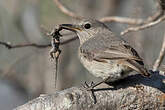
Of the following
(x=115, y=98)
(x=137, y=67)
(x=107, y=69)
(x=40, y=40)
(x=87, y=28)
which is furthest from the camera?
(x=40, y=40)

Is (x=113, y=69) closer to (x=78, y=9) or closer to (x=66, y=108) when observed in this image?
(x=66, y=108)

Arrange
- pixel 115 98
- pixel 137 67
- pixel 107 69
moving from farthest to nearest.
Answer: pixel 107 69
pixel 137 67
pixel 115 98

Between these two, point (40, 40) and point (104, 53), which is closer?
point (104, 53)

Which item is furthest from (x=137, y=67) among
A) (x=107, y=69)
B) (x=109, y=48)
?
(x=109, y=48)

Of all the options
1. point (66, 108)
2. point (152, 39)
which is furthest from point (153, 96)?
point (152, 39)

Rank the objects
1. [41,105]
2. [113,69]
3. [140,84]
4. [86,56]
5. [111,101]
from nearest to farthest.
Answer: [41,105]
[111,101]
[140,84]
[113,69]
[86,56]

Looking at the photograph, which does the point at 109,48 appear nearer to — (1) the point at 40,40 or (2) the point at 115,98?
(2) the point at 115,98

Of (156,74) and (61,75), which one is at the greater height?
(61,75)
